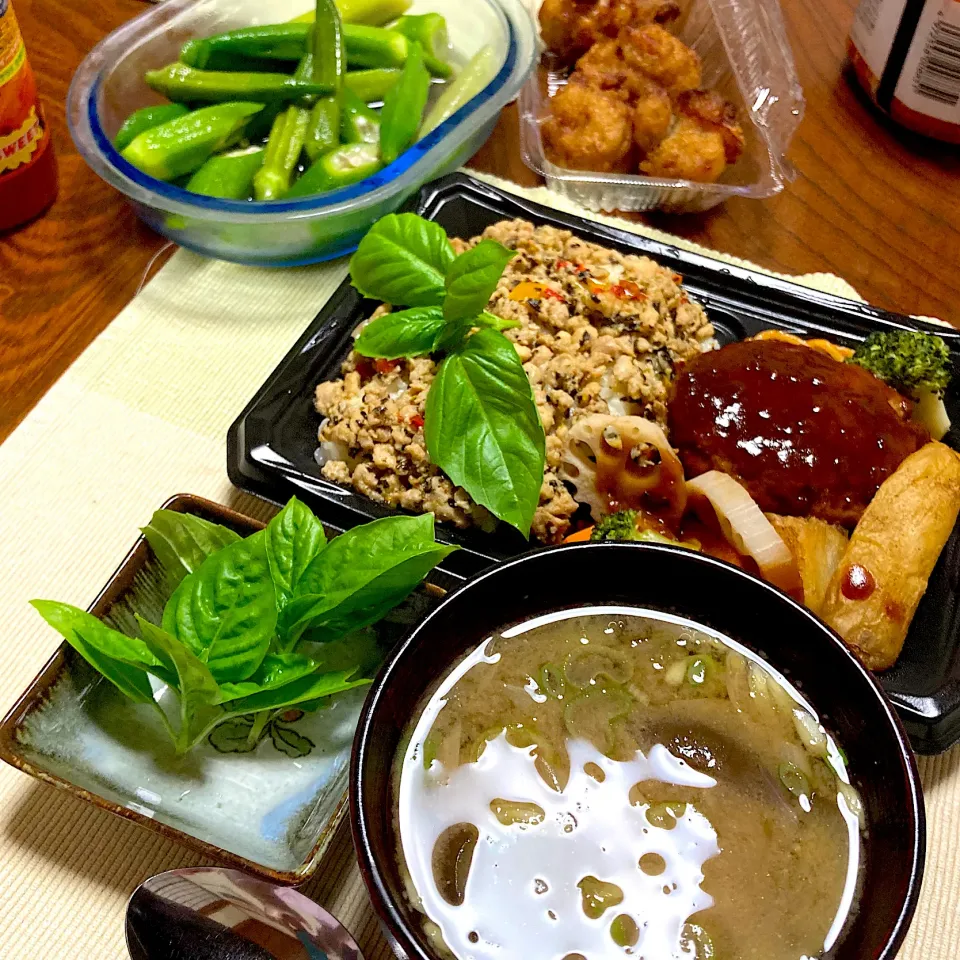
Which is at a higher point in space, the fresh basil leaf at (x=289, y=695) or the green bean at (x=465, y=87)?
the green bean at (x=465, y=87)

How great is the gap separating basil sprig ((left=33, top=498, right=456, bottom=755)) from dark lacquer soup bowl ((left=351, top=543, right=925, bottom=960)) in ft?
0.42

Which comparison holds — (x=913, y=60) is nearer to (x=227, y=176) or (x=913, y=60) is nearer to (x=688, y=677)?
(x=227, y=176)

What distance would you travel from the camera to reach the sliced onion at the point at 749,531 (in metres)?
1.24

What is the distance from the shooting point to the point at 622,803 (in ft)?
2.93

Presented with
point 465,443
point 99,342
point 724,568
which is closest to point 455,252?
point 465,443

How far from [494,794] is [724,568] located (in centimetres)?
33

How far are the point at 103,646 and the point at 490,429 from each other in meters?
0.60

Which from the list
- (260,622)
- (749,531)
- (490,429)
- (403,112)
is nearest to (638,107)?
(403,112)

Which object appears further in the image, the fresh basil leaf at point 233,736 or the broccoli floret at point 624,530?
the broccoli floret at point 624,530

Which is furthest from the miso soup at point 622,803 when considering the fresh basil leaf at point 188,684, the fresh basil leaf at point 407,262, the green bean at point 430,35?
the green bean at point 430,35

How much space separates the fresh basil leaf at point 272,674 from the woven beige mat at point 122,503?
0.23 metres

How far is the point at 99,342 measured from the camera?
169 centimetres

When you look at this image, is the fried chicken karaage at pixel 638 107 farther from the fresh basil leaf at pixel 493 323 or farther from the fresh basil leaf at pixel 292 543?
the fresh basil leaf at pixel 292 543

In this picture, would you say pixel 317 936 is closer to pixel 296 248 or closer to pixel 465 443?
pixel 465 443
